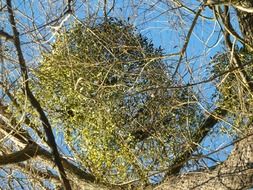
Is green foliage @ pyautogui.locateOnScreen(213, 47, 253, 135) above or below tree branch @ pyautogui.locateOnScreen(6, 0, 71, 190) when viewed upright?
above

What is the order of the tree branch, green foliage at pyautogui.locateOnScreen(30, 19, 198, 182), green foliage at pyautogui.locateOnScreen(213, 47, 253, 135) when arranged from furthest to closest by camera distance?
green foliage at pyautogui.locateOnScreen(30, 19, 198, 182), green foliage at pyautogui.locateOnScreen(213, 47, 253, 135), the tree branch

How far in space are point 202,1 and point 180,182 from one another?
0.86 metres

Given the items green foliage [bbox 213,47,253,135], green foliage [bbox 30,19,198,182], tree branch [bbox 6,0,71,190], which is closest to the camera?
tree branch [bbox 6,0,71,190]

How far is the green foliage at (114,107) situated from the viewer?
2.82 m

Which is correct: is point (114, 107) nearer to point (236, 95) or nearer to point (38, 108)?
point (236, 95)

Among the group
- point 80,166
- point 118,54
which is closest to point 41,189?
point 80,166

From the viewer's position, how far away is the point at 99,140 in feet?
9.34

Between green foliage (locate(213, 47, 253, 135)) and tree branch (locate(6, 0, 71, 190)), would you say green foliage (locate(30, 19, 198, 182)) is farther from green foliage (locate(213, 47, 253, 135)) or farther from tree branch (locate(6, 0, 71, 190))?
tree branch (locate(6, 0, 71, 190))

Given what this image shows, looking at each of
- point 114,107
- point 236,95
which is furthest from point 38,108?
point 236,95

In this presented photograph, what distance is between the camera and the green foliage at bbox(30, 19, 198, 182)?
9.24 feet

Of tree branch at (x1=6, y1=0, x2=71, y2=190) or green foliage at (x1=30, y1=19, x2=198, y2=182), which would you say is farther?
green foliage at (x1=30, y1=19, x2=198, y2=182)

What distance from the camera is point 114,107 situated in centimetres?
288

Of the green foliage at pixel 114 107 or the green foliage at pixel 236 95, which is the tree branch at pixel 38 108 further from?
the green foliage at pixel 236 95

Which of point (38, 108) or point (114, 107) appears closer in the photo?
point (38, 108)
